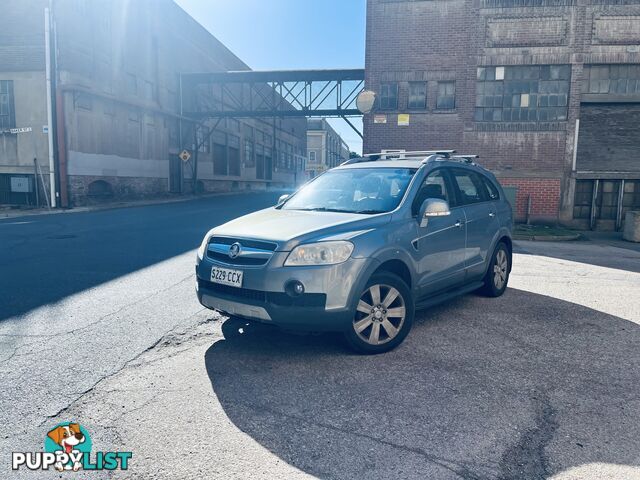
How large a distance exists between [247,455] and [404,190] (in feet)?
9.88

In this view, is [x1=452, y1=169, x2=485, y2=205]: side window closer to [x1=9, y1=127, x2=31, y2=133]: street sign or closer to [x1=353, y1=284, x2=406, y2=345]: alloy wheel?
[x1=353, y1=284, x2=406, y2=345]: alloy wheel

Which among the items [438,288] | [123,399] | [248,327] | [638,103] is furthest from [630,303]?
[638,103]

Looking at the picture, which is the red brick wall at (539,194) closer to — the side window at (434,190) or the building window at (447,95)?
the building window at (447,95)

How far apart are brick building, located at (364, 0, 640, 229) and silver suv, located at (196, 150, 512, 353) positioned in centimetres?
1227

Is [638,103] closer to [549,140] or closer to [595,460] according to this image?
[549,140]

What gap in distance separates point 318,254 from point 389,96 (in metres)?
14.8

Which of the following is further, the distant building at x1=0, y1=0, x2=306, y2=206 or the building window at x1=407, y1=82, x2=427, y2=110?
the distant building at x1=0, y1=0, x2=306, y2=206

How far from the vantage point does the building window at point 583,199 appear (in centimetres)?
1698

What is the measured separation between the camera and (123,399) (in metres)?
3.24

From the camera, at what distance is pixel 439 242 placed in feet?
16.0

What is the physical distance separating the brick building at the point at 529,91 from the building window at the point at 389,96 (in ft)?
0.17

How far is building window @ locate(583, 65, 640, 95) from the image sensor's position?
1630cm

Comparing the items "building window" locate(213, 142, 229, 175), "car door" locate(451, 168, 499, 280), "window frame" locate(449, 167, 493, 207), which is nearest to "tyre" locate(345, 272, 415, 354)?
"car door" locate(451, 168, 499, 280)

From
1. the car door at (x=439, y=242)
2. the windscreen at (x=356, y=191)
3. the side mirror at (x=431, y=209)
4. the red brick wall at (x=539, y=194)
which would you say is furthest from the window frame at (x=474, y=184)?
the red brick wall at (x=539, y=194)
